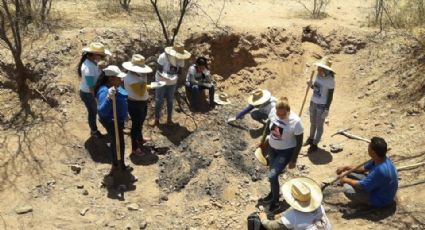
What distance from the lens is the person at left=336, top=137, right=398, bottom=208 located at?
483 cm

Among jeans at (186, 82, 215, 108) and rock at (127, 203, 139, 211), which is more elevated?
jeans at (186, 82, 215, 108)

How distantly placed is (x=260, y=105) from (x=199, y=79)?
1.43 metres

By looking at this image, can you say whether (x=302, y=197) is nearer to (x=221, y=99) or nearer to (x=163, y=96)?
(x=163, y=96)

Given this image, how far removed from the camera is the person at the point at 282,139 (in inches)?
202

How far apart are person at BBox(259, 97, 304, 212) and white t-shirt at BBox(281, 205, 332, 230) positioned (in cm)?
121

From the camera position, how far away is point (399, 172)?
598 centimetres

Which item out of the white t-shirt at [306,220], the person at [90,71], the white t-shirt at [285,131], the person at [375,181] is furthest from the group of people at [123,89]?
the person at [375,181]

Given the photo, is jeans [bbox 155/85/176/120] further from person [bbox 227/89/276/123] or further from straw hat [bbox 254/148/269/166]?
straw hat [bbox 254/148/269/166]

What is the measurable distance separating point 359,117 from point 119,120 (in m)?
4.12

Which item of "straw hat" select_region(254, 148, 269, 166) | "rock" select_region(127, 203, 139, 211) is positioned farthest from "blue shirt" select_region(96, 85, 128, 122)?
"straw hat" select_region(254, 148, 269, 166)

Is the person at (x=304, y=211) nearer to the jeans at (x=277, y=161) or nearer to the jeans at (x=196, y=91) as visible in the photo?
the jeans at (x=277, y=161)

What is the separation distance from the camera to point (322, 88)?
6488mm

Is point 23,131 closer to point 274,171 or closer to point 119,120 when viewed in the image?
point 119,120

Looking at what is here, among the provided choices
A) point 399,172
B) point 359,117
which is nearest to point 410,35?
point 359,117
